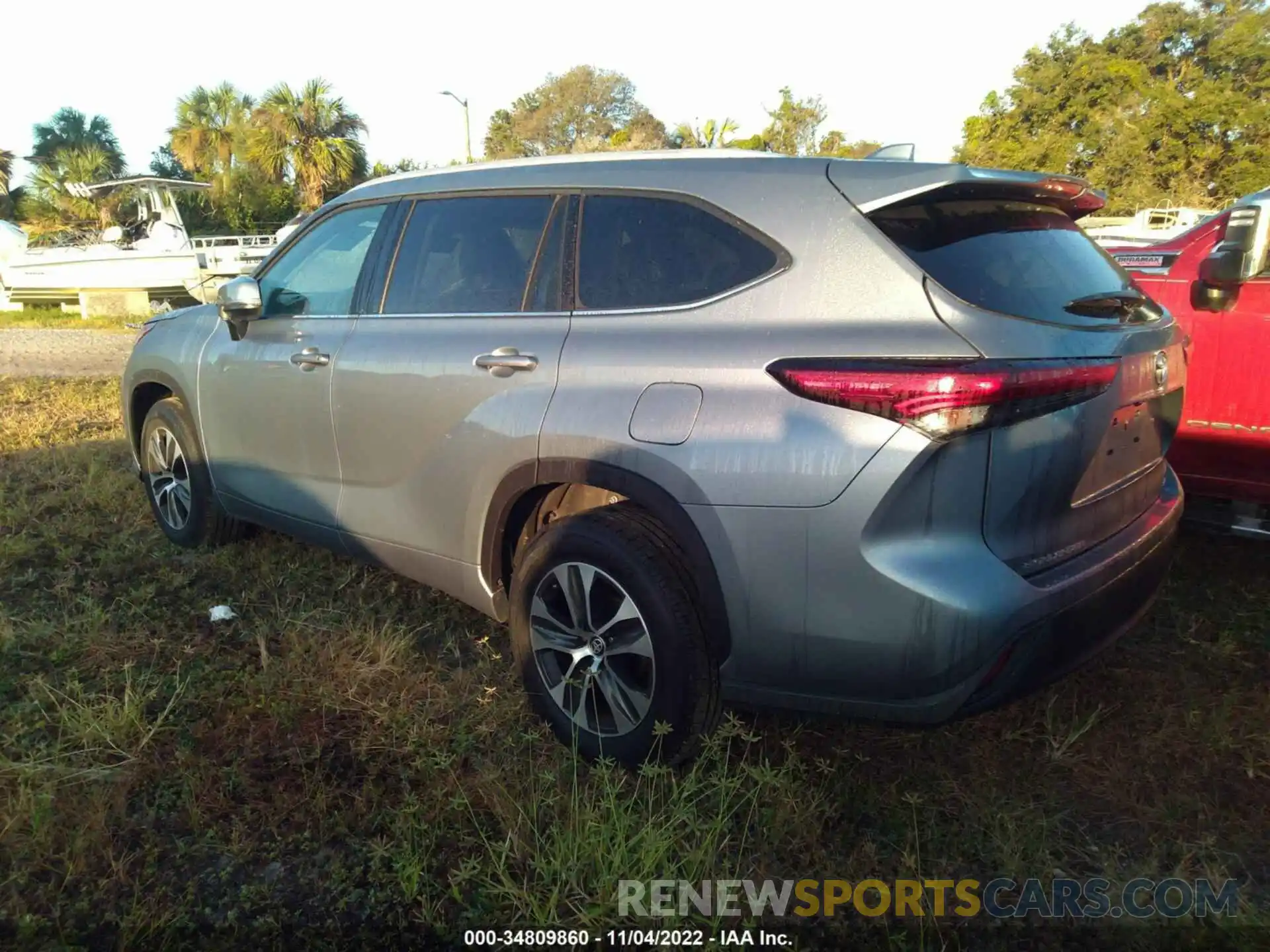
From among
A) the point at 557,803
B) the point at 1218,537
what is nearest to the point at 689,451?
the point at 557,803

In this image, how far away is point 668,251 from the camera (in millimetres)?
2578

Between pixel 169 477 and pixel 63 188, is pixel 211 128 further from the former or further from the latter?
pixel 169 477

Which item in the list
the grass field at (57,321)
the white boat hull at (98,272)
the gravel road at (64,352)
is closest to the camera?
the gravel road at (64,352)

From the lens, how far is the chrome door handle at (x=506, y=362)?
2727mm

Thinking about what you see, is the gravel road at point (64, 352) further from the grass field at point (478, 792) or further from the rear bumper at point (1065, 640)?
the rear bumper at point (1065, 640)

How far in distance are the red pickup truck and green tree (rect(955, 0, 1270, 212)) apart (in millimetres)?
25491

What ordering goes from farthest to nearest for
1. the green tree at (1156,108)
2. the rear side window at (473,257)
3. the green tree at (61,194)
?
the green tree at (61,194) → the green tree at (1156,108) → the rear side window at (473,257)

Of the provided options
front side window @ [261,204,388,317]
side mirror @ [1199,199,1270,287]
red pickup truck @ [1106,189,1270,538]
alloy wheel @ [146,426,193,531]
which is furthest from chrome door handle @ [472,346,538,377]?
side mirror @ [1199,199,1270,287]

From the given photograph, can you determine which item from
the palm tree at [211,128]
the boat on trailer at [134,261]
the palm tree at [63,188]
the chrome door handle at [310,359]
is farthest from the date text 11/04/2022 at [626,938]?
the palm tree at [211,128]

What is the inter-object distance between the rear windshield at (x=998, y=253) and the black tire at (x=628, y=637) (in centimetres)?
98

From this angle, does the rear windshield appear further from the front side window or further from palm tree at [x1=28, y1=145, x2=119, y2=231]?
palm tree at [x1=28, y1=145, x2=119, y2=231]

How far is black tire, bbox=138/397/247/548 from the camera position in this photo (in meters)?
4.25

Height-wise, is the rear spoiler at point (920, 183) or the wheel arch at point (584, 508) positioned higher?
the rear spoiler at point (920, 183)

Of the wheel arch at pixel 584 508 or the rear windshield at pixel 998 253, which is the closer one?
the rear windshield at pixel 998 253
